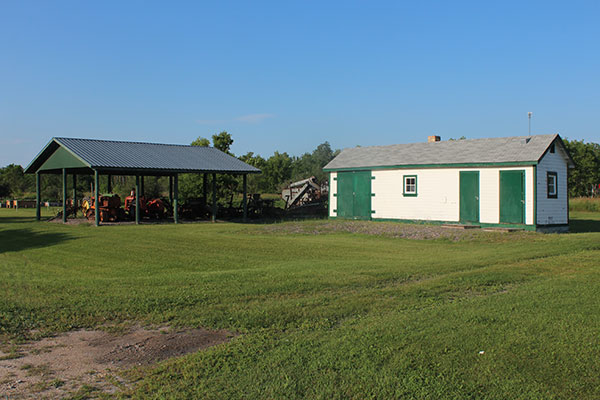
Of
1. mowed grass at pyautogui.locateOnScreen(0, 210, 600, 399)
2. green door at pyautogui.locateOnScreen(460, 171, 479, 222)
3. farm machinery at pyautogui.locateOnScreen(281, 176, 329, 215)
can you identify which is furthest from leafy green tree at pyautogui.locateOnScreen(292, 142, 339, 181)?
mowed grass at pyautogui.locateOnScreen(0, 210, 600, 399)

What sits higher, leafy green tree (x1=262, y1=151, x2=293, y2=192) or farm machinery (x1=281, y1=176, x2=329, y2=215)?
leafy green tree (x1=262, y1=151, x2=293, y2=192)

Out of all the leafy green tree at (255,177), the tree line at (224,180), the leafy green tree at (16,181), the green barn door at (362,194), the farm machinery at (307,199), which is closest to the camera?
the green barn door at (362,194)

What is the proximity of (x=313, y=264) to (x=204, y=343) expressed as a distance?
235 inches

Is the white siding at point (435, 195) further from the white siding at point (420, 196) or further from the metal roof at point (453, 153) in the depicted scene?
the metal roof at point (453, 153)

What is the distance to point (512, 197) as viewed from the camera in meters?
21.8

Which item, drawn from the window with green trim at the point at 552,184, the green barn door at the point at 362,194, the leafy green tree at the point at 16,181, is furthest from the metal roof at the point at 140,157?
the leafy green tree at the point at 16,181

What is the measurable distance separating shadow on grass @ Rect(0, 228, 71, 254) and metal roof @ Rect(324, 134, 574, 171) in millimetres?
14798

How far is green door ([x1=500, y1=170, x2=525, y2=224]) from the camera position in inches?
846

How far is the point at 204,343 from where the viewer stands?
19.5ft

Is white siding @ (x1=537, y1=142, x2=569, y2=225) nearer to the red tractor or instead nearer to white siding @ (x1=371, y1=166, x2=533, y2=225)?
white siding @ (x1=371, y1=166, x2=533, y2=225)

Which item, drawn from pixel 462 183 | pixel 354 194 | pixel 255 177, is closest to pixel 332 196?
pixel 354 194

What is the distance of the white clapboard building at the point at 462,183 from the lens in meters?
21.6

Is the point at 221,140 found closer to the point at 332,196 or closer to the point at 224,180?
the point at 224,180

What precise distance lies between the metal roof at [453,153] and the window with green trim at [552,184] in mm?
1296
